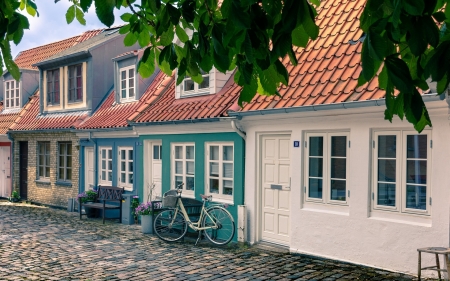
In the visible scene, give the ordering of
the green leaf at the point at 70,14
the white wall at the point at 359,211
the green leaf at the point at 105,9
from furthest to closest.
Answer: the white wall at the point at 359,211
the green leaf at the point at 70,14
the green leaf at the point at 105,9

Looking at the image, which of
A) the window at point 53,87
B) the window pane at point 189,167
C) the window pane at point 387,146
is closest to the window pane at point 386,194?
the window pane at point 387,146

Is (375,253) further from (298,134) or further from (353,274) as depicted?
(298,134)

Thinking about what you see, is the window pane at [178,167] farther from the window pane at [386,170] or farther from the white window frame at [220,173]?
the window pane at [386,170]

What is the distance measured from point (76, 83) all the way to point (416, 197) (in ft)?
47.8

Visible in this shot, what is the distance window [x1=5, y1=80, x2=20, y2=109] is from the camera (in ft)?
79.5

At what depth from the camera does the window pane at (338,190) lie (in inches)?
396

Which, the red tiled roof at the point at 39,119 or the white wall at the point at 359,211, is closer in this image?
the white wall at the point at 359,211

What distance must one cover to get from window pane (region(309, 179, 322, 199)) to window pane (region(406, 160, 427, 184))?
194 centimetres

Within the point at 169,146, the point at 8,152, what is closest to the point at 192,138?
the point at 169,146

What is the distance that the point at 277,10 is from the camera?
3480 mm

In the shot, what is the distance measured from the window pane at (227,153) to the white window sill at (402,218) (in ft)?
13.5

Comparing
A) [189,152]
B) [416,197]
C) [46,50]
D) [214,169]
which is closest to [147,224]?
[189,152]

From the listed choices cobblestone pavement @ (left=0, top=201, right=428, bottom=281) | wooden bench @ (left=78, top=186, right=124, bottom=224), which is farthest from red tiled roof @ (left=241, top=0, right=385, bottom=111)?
wooden bench @ (left=78, top=186, right=124, bottom=224)

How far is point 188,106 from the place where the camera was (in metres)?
13.9
